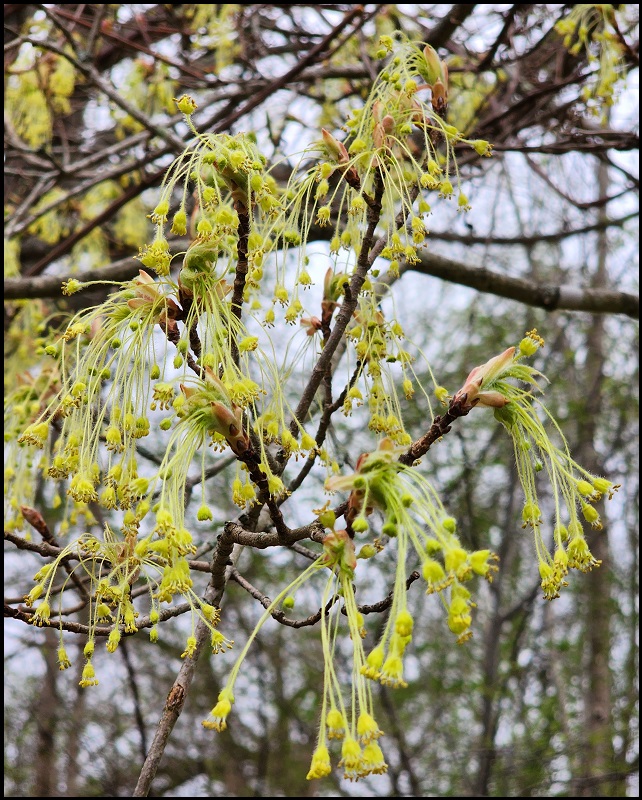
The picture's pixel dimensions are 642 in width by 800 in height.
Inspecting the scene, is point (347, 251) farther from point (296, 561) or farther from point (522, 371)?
point (296, 561)

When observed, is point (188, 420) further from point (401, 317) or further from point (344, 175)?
point (401, 317)

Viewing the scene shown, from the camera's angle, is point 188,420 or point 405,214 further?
point 405,214

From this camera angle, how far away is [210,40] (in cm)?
523

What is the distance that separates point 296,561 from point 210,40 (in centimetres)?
350

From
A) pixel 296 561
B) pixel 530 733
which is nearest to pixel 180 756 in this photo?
pixel 296 561

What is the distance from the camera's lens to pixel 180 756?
18.9ft

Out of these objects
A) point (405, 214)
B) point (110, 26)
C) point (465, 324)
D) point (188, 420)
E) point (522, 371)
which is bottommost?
point (188, 420)

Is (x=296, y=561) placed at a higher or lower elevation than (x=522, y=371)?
higher

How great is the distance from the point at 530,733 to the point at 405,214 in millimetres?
4322

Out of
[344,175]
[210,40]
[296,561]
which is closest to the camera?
[344,175]

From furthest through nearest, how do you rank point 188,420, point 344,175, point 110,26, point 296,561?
point 296,561, point 110,26, point 344,175, point 188,420

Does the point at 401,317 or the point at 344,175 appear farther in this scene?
the point at 401,317

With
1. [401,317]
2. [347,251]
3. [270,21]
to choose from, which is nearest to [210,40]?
[270,21]

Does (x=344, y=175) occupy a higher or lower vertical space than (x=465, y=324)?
lower
